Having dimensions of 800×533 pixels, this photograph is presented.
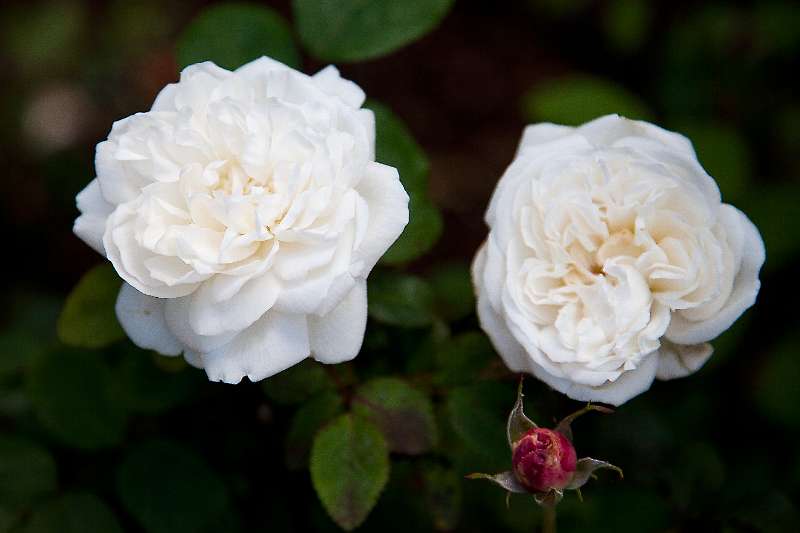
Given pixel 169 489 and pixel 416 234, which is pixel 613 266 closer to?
pixel 416 234

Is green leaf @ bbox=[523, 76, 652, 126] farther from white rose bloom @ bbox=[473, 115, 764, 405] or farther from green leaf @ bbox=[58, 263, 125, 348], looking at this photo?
green leaf @ bbox=[58, 263, 125, 348]

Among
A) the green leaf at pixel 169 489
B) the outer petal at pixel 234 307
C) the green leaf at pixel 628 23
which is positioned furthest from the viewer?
the green leaf at pixel 628 23

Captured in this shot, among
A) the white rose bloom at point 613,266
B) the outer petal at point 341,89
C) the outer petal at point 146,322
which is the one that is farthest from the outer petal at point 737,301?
the outer petal at point 146,322

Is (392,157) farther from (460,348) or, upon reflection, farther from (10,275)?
(10,275)

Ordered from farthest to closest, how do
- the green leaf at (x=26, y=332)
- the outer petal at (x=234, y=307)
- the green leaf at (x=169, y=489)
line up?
1. the green leaf at (x=26, y=332)
2. the green leaf at (x=169, y=489)
3. the outer petal at (x=234, y=307)

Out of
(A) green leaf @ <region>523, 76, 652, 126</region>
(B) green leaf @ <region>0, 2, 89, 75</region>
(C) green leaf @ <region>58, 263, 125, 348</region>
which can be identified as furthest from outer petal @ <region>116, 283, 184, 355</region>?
(B) green leaf @ <region>0, 2, 89, 75</region>

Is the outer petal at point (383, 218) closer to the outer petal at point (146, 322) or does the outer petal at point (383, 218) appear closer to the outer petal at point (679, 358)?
the outer petal at point (146, 322)

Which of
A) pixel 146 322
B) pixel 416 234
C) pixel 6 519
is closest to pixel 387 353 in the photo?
pixel 416 234

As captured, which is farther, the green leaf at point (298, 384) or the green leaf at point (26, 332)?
the green leaf at point (26, 332)
